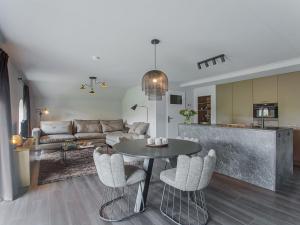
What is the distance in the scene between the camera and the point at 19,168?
9.34 ft

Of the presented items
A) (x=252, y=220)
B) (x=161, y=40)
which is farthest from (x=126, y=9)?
(x=252, y=220)

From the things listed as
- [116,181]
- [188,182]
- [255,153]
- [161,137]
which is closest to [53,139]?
[161,137]

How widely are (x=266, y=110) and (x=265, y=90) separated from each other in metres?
0.52

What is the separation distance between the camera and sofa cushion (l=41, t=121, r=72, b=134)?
5539 millimetres

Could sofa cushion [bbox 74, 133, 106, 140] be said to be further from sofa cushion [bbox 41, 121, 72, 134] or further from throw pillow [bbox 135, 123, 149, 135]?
throw pillow [bbox 135, 123, 149, 135]

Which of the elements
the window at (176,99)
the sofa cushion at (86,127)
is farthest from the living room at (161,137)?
the window at (176,99)

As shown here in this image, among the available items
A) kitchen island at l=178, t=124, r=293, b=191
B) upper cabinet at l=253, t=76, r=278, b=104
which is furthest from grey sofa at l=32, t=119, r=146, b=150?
upper cabinet at l=253, t=76, r=278, b=104

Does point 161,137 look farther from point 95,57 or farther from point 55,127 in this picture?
point 55,127

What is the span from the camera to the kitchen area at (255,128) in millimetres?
2805

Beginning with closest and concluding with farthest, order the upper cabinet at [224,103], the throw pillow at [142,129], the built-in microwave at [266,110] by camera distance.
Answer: the built-in microwave at [266,110] → the upper cabinet at [224,103] → the throw pillow at [142,129]

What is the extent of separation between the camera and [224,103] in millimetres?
5410

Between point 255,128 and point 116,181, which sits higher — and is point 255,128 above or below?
above

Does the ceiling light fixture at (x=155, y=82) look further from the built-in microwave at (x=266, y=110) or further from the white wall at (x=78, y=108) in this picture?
the white wall at (x=78, y=108)

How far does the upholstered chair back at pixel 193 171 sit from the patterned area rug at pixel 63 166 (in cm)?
225
